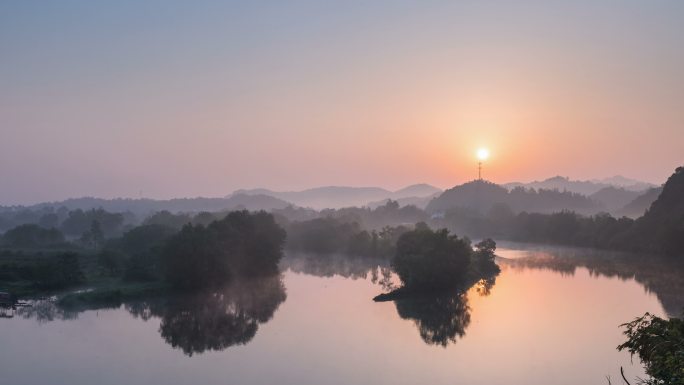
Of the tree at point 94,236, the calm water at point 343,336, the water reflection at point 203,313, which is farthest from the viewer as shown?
the tree at point 94,236

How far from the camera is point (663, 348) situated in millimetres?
11336

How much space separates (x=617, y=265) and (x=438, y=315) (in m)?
33.8

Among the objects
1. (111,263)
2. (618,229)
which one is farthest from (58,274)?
(618,229)

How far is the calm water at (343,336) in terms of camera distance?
29016mm

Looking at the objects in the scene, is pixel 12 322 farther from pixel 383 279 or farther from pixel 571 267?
pixel 571 267

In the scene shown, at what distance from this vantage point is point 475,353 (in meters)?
32.4

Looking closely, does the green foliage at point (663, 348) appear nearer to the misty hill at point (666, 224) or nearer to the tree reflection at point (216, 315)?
the tree reflection at point (216, 315)

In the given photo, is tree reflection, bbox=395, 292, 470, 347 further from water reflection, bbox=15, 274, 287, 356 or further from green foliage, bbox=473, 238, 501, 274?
green foliage, bbox=473, 238, 501, 274

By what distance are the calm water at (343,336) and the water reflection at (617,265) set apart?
1.75ft

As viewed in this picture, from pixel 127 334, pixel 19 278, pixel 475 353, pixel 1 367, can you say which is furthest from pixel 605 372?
pixel 19 278

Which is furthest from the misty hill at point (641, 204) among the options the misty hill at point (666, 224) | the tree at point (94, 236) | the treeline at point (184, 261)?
the tree at point (94, 236)

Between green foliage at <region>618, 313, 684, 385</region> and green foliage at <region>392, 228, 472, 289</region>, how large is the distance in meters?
37.8

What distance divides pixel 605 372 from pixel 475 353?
6.65 metres

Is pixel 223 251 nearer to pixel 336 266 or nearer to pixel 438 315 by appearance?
pixel 336 266
